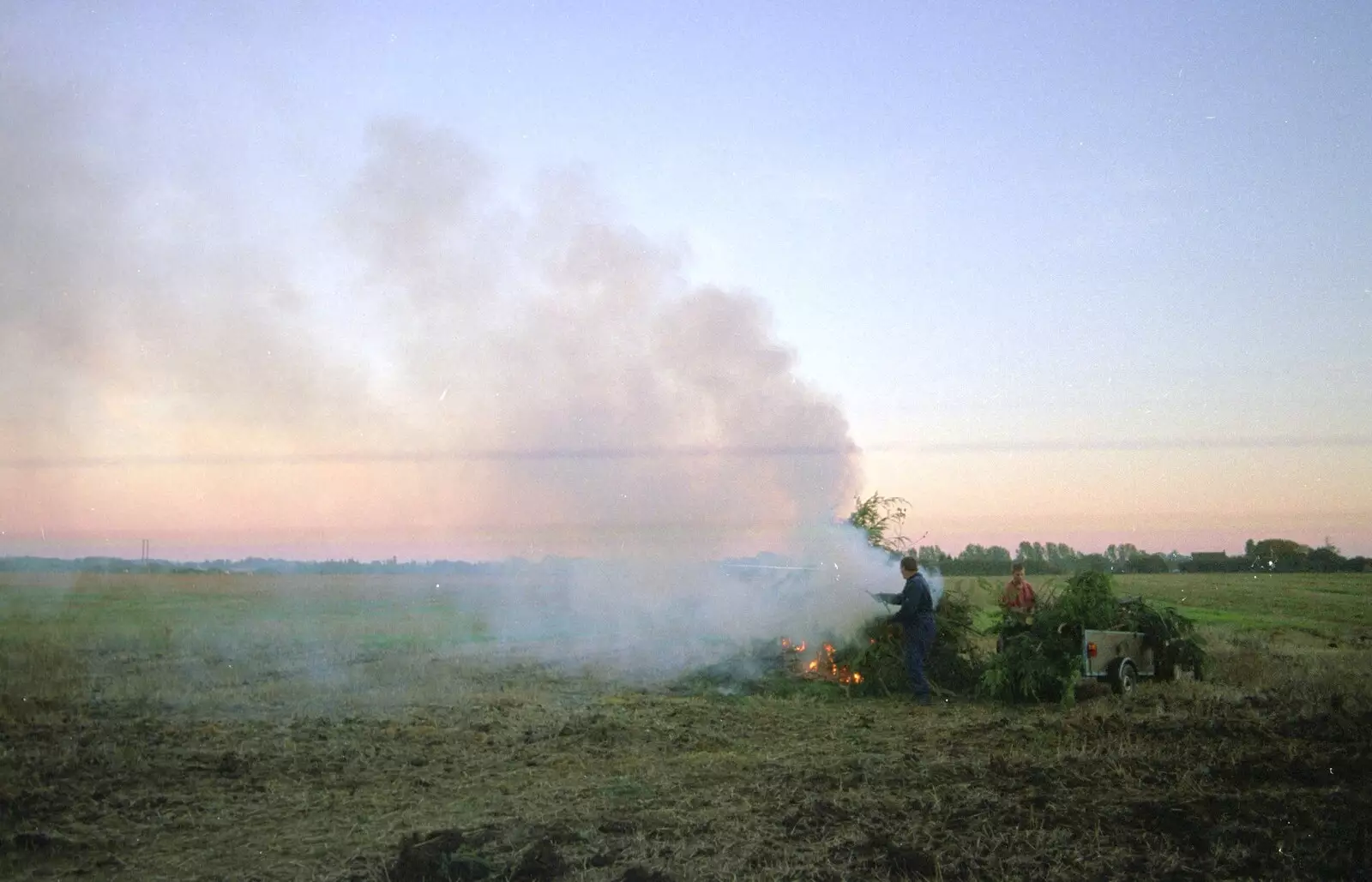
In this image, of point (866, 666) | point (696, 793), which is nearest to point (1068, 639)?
point (866, 666)

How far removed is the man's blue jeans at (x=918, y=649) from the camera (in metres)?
13.9

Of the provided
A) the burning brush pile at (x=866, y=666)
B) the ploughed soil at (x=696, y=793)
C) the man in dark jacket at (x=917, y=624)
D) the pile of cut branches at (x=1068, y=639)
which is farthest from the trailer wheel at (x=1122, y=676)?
the man in dark jacket at (x=917, y=624)

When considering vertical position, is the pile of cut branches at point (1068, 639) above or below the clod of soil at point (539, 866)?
above

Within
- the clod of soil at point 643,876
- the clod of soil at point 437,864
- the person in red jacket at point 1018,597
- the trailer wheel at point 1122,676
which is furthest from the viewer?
the person in red jacket at point 1018,597

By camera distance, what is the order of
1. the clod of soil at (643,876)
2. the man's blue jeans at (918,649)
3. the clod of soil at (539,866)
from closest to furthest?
the clod of soil at (643,876) → the clod of soil at (539,866) → the man's blue jeans at (918,649)

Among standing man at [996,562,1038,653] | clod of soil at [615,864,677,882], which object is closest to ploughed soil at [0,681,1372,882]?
clod of soil at [615,864,677,882]

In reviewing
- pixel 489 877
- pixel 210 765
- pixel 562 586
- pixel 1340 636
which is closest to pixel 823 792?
pixel 489 877

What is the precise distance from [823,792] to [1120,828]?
7.29 ft

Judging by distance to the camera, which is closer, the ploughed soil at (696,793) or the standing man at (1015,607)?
the ploughed soil at (696,793)

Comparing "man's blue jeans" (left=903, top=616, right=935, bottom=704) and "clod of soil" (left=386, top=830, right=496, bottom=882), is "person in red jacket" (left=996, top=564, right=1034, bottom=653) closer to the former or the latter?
"man's blue jeans" (left=903, top=616, right=935, bottom=704)

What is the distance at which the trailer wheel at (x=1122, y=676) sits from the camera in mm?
13391

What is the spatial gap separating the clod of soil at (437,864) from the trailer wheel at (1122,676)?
9833 mm

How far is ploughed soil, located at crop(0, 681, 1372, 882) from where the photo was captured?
6.31 m

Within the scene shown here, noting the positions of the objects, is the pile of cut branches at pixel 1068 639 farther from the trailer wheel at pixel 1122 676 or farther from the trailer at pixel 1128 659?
the trailer wheel at pixel 1122 676
